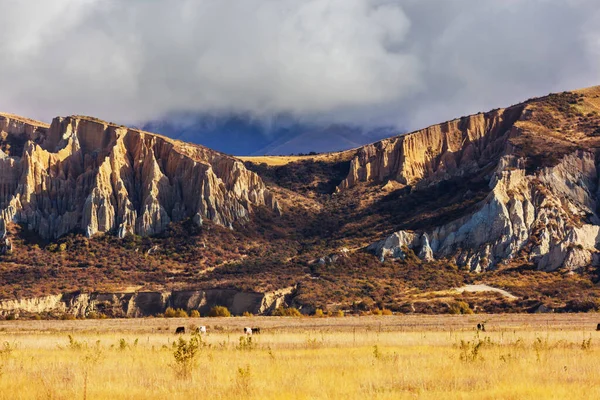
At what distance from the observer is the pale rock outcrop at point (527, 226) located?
8456 centimetres

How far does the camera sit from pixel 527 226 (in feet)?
290

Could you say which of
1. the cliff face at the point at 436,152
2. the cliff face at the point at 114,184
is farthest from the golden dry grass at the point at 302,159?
the cliff face at the point at 114,184

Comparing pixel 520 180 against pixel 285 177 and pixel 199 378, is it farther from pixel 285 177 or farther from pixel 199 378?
pixel 199 378

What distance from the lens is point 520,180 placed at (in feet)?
310

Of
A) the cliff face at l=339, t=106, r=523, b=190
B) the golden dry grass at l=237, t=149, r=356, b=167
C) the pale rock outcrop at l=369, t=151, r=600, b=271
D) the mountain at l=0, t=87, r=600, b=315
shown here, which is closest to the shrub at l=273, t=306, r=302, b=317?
the mountain at l=0, t=87, r=600, b=315

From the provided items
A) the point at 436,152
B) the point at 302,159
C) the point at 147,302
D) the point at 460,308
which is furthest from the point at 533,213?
the point at 302,159

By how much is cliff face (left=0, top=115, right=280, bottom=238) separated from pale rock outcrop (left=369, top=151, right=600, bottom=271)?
31.2 metres

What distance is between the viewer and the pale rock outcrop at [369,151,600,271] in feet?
277

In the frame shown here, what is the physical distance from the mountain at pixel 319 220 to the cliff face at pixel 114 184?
292mm

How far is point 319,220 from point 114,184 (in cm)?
3446

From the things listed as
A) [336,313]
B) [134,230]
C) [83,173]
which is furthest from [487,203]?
[83,173]

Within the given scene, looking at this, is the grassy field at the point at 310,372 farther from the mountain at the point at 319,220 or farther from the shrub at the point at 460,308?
the mountain at the point at 319,220

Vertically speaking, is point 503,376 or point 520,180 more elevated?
point 520,180

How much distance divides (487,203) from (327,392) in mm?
78697
